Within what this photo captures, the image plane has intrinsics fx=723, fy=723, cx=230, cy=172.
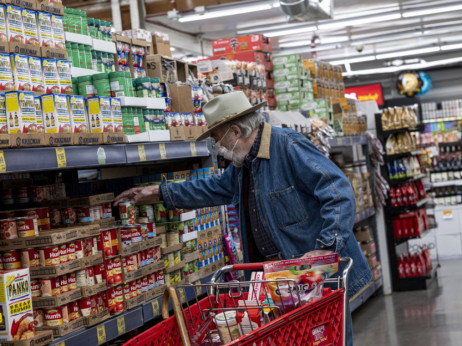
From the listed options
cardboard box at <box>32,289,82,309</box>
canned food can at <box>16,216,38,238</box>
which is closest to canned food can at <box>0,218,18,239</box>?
canned food can at <box>16,216,38,238</box>

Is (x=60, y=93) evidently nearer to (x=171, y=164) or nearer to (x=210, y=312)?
(x=210, y=312)

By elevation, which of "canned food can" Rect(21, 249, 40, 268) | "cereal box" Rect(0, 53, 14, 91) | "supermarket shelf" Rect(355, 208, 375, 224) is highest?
"cereal box" Rect(0, 53, 14, 91)

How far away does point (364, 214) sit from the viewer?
300 inches

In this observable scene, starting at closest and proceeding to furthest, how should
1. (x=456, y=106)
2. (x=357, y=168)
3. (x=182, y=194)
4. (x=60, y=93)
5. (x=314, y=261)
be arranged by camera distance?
(x=314, y=261) < (x=60, y=93) < (x=182, y=194) < (x=357, y=168) < (x=456, y=106)

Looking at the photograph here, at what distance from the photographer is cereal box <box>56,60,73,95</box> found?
3.14 metres

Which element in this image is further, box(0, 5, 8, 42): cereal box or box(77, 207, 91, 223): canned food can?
box(77, 207, 91, 223): canned food can

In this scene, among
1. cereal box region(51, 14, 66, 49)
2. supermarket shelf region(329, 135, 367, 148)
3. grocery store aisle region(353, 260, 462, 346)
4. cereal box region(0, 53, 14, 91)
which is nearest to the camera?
cereal box region(0, 53, 14, 91)

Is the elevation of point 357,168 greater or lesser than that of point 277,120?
lesser

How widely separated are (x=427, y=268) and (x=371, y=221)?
1013 millimetres

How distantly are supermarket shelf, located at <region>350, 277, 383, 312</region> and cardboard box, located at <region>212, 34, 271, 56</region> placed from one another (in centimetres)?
257

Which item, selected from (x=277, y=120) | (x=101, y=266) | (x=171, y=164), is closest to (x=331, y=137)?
(x=277, y=120)

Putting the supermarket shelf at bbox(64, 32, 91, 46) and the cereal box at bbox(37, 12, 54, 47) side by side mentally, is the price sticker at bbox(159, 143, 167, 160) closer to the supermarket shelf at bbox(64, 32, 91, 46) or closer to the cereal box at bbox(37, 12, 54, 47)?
the supermarket shelf at bbox(64, 32, 91, 46)

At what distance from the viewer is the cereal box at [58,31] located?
3.17 meters

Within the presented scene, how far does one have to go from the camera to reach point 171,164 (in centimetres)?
504
